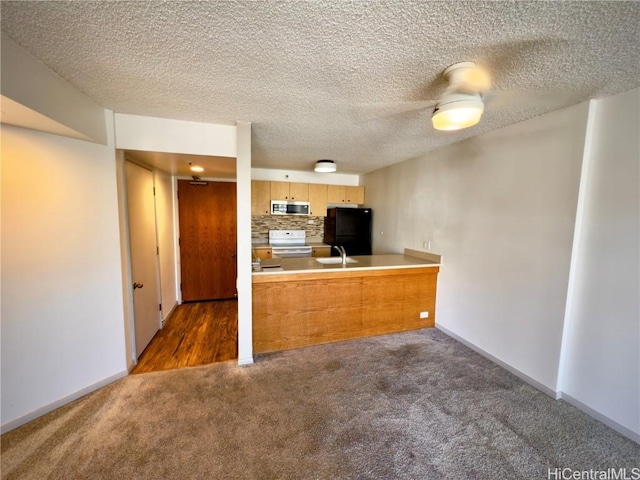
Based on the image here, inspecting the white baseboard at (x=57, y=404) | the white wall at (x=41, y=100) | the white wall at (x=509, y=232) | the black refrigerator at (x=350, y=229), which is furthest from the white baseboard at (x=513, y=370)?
the white wall at (x=41, y=100)

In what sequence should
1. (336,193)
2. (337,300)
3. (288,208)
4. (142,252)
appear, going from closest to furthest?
(142,252)
(337,300)
(288,208)
(336,193)

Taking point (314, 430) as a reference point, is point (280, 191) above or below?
above

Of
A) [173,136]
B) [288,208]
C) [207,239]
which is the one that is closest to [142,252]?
[173,136]

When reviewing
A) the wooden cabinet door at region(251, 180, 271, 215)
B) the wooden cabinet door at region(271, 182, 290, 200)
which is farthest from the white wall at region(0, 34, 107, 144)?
the wooden cabinet door at region(271, 182, 290, 200)

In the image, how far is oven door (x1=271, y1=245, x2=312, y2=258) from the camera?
4.59 m

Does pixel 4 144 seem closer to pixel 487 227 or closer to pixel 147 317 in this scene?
pixel 147 317

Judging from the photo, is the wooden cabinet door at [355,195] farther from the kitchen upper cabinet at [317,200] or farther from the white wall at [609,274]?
the white wall at [609,274]

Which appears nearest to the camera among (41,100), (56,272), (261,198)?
(41,100)

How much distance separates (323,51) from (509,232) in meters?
2.31

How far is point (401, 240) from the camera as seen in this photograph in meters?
4.13

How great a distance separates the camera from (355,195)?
5.15 m

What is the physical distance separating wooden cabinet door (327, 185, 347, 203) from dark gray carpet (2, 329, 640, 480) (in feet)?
10.5

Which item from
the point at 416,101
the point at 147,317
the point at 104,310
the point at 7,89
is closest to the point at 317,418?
the point at 104,310

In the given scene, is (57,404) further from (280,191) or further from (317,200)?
(317,200)
